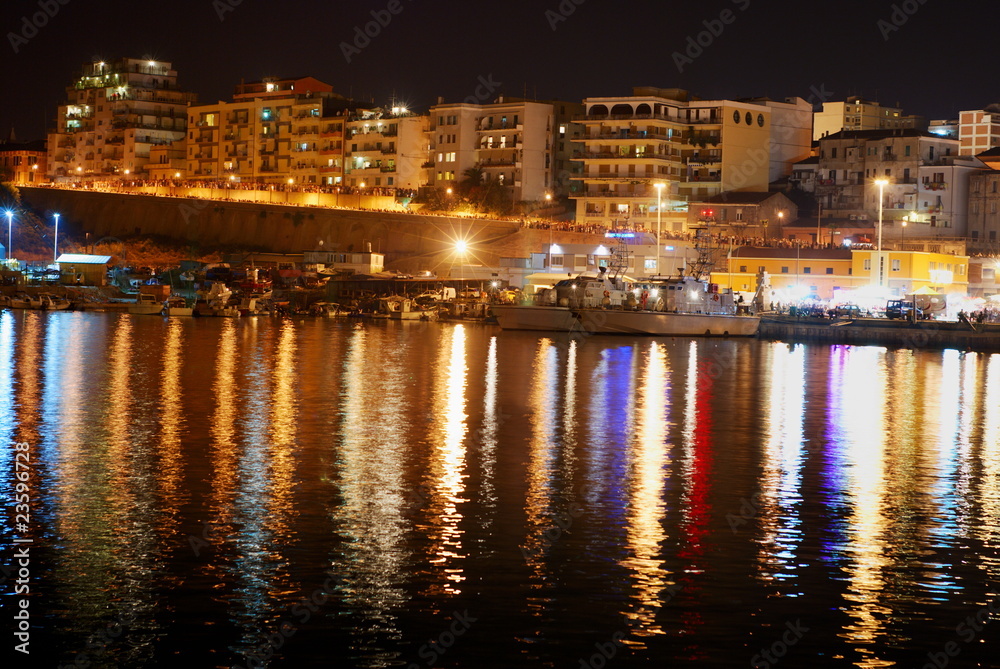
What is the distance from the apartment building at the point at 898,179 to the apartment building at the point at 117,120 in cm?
7403

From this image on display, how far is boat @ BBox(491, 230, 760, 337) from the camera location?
67.5 meters

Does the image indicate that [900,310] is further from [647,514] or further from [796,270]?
[647,514]

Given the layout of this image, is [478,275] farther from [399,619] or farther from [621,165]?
[399,619]

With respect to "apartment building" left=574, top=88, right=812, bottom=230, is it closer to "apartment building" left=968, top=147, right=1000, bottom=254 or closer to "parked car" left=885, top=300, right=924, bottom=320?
"apartment building" left=968, top=147, right=1000, bottom=254

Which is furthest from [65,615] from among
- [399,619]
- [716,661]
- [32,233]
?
[32,233]

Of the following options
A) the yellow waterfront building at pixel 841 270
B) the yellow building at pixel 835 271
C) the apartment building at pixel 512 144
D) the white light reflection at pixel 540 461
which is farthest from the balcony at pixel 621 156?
the white light reflection at pixel 540 461

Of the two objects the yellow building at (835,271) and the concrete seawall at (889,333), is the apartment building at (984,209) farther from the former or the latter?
the concrete seawall at (889,333)

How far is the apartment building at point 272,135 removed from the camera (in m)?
117

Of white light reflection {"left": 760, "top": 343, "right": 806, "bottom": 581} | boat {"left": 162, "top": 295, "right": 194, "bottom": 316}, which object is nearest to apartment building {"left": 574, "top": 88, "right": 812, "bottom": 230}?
boat {"left": 162, "top": 295, "right": 194, "bottom": 316}

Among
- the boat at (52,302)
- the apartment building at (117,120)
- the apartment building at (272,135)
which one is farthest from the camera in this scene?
the apartment building at (117,120)

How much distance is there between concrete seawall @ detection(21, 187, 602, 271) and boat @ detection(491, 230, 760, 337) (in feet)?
65.9

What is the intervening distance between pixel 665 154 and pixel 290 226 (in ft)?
99.8

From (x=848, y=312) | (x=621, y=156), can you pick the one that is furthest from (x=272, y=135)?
(x=848, y=312)

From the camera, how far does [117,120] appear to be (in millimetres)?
136875
